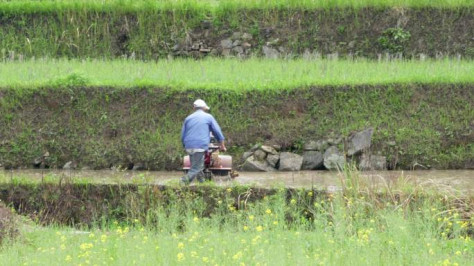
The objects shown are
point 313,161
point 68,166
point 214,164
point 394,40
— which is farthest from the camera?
point 394,40

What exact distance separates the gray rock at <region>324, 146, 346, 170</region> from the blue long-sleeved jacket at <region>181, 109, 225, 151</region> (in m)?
2.61

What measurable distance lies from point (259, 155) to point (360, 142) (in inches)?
66.9

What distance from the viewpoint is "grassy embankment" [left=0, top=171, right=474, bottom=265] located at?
966cm

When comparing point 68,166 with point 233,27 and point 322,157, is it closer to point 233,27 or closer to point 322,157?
point 322,157

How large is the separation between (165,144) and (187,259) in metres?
7.03

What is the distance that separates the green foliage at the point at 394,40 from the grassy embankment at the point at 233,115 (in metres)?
3.15

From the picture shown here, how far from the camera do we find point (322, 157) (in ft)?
53.5

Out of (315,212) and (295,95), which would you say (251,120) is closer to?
(295,95)

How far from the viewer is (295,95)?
16.7 metres

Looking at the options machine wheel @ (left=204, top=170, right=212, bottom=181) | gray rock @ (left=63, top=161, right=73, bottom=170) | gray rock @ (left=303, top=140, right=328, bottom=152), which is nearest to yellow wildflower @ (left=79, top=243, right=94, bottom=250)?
machine wheel @ (left=204, top=170, right=212, bottom=181)

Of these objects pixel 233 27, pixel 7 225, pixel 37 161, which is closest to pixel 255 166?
pixel 37 161

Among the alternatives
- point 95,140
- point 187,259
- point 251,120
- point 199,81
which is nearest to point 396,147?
point 251,120

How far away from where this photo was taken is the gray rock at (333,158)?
1598 cm

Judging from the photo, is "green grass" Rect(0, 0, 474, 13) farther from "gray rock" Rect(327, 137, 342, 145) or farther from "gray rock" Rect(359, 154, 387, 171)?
"gray rock" Rect(359, 154, 387, 171)
